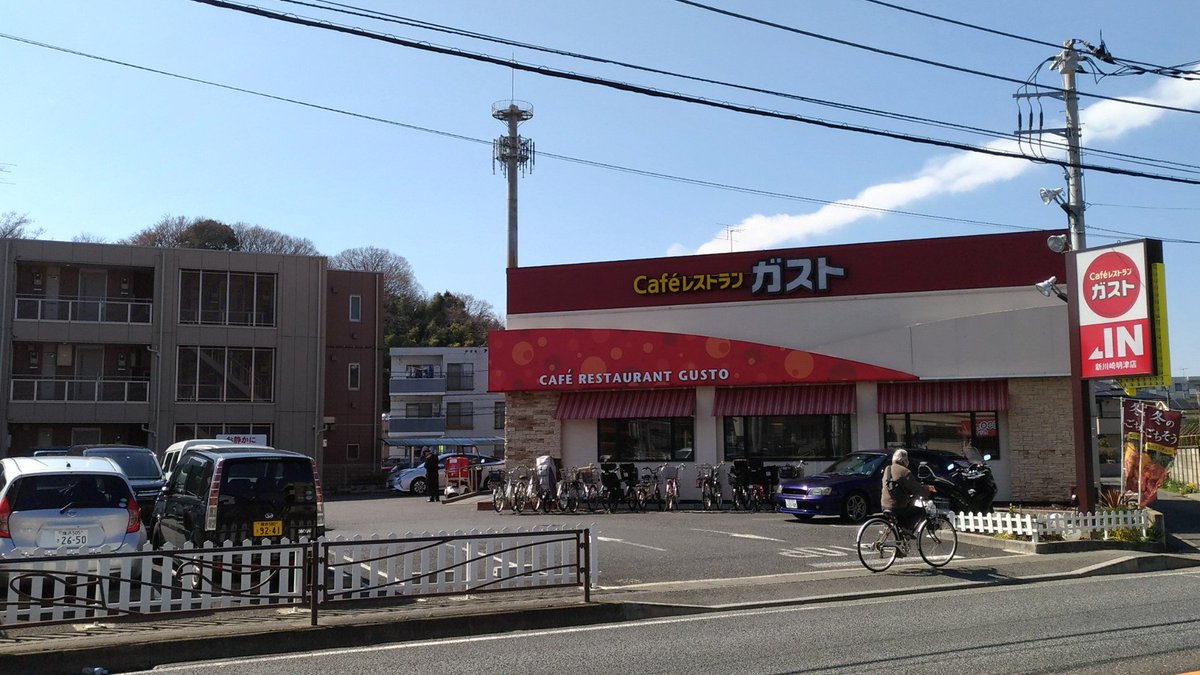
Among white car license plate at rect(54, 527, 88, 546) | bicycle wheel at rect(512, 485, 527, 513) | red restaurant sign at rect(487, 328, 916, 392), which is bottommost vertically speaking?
bicycle wheel at rect(512, 485, 527, 513)

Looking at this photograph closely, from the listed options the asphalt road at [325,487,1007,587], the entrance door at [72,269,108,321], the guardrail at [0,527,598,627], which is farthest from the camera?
the entrance door at [72,269,108,321]

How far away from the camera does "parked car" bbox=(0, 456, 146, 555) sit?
36.8 ft

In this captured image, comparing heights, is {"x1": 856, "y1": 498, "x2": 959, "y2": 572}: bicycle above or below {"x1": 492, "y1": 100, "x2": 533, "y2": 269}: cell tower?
below

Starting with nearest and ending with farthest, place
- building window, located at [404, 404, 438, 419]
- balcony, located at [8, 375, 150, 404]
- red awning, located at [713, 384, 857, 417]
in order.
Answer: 1. red awning, located at [713, 384, 857, 417]
2. balcony, located at [8, 375, 150, 404]
3. building window, located at [404, 404, 438, 419]

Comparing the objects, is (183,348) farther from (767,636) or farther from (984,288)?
(767,636)

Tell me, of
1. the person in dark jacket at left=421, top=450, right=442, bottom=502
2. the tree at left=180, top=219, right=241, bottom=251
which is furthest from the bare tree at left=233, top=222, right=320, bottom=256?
the person in dark jacket at left=421, top=450, right=442, bottom=502

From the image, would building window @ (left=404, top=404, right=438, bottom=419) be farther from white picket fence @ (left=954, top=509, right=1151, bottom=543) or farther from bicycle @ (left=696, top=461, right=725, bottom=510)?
white picket fence @ (left=954, top=509, right=1151, bottom=543)

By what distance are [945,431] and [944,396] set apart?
3.02 feet

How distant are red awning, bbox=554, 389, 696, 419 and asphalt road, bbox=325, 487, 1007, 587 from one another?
3607mm

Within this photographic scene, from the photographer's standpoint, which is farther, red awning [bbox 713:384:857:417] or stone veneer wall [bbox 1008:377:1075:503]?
red awning [bbox 713:384:857:417]

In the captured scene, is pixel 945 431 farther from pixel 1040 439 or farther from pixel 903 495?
pixel 903 495

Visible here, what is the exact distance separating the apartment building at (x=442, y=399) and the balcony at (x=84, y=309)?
25773mm

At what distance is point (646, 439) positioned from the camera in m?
25.8

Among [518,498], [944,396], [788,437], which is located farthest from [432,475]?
[944,396]
